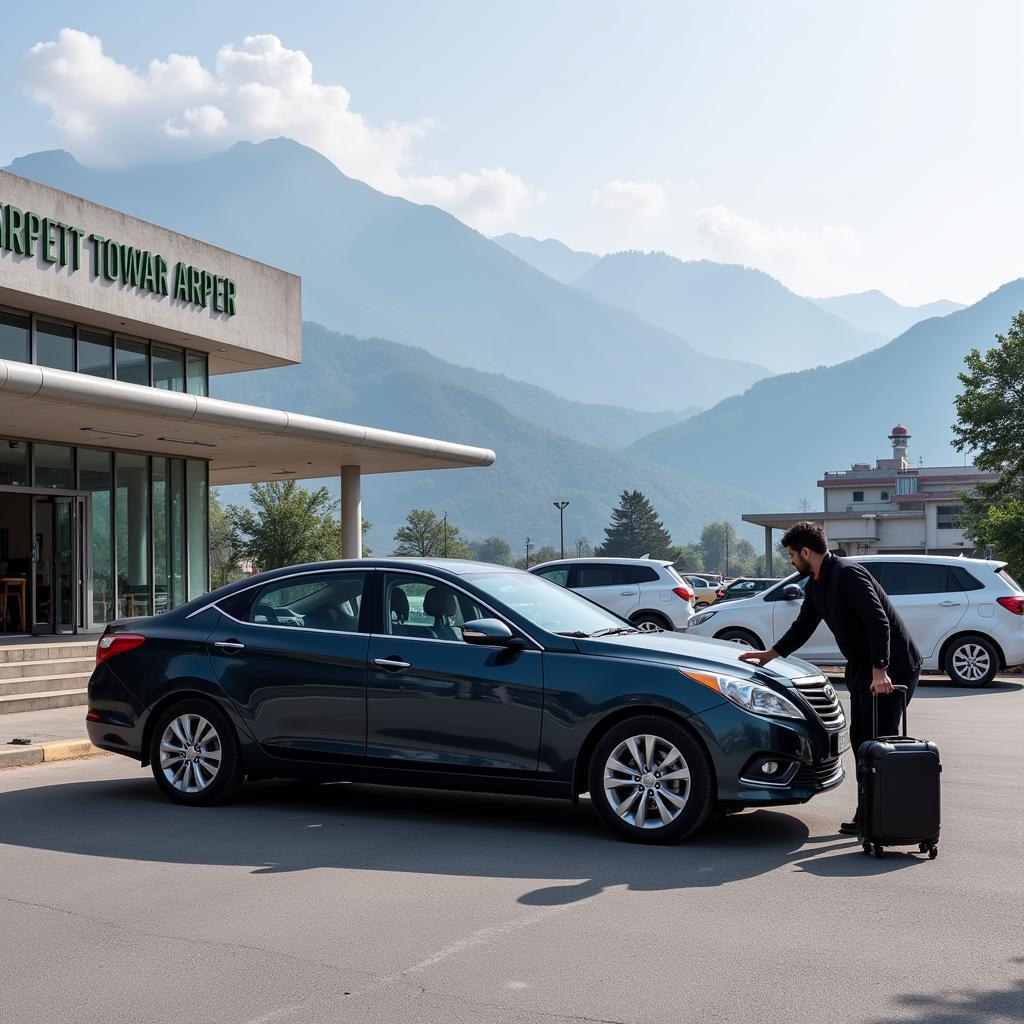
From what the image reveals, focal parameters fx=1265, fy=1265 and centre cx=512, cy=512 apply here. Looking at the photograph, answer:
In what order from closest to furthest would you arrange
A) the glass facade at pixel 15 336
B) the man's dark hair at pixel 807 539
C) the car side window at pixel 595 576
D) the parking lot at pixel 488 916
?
the parking lot at pixel 488 916, the man's dark hair at pixel 807 539, the glass facade at pixel 15 336, the car side window at pixel 595 576

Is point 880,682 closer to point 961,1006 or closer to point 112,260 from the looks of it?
point 961,1006

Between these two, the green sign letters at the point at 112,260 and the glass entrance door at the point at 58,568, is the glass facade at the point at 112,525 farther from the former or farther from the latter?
the green sign letters at the point at 112,260

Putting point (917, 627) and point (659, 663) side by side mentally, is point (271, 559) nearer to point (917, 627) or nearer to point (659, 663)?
point (917, 627)

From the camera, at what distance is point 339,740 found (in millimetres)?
7961

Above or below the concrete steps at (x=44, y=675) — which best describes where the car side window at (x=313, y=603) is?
above

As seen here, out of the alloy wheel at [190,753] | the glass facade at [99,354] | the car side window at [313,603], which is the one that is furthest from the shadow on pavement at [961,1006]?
the glass facade at [99,354]

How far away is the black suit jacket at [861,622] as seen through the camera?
7207 millimetres

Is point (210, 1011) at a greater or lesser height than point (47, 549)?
lesser

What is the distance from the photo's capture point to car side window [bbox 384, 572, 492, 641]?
782 cm

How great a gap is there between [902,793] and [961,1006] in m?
2.38

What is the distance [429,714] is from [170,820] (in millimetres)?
1877

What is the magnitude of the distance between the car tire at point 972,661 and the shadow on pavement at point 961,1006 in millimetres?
12912

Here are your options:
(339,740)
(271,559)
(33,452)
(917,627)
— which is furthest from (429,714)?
(271,559)

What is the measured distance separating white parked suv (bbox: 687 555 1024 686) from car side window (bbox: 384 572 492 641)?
9880 millimetres
